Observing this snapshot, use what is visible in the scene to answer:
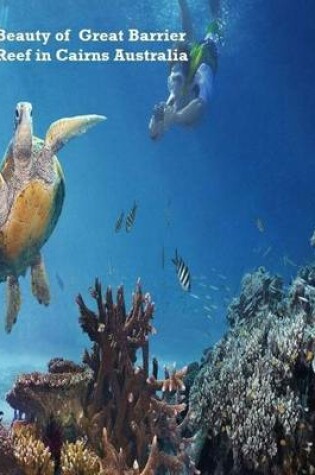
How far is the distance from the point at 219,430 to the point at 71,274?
40.4m

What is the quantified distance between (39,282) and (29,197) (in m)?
0.89

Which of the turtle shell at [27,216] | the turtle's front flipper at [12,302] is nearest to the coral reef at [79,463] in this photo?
the turtle's front flipper at [12,302]

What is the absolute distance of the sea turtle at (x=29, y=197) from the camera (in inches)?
203

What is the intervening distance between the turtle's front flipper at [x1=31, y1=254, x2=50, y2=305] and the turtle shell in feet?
0.24

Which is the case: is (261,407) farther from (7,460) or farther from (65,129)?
(65,129)

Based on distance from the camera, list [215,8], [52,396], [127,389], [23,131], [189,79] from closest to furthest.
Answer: [127,389]
[52,396]
[23,131]
[189,79]
[215,8]

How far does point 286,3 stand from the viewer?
34.0 ft

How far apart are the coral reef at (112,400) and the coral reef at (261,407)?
24 cm

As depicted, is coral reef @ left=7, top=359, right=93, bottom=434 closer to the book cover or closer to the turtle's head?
the book cover

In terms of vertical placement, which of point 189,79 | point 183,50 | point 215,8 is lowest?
point 183,50

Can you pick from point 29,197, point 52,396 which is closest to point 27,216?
point 29,197

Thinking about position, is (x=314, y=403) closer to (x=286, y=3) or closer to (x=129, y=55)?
(x=129, y=55)

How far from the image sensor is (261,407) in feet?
12.8

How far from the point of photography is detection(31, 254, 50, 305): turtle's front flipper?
18.0ft
